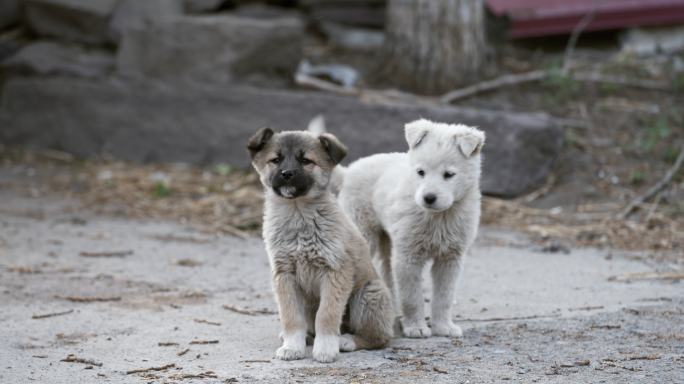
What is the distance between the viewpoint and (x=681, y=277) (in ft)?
20.8

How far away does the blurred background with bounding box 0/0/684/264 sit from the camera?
9.08 m

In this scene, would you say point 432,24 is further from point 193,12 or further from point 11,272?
point 11,272

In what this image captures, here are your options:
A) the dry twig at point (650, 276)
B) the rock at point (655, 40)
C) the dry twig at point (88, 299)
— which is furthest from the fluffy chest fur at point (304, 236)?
the rock at point (655, 40)

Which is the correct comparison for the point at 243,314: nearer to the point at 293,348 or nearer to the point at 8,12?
the point at 293,348

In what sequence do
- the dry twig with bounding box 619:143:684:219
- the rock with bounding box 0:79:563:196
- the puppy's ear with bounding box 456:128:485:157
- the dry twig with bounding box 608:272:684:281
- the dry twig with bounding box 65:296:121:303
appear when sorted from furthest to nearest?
the rock with bounding box 0:79:563:196
the dry twig with bounding box 619:143:684:219
the dry twig with bounding box 608:272:684:281
the dry twig with bounding box 65:296:121:303
the puppy's ear with bounding box 456:128:485:157

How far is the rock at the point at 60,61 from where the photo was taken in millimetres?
11469

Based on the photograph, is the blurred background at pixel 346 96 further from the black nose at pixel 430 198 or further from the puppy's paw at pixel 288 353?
the puppy's paw at pixel 288 353

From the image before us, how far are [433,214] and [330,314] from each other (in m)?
1.05

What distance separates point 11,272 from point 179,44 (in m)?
5.42

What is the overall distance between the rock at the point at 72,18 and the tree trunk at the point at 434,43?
186 inches

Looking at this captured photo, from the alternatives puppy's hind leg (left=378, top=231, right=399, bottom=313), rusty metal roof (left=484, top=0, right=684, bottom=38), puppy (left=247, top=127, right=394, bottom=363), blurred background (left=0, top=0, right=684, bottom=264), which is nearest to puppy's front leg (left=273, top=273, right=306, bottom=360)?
puppy (left=247, top=127, right=394, bottom=363)

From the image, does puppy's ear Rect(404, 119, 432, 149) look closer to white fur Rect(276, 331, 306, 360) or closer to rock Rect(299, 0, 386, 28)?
white fur Rect(276, 331, 306, 360)

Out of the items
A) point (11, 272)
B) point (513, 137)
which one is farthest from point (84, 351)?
point (513, 137)

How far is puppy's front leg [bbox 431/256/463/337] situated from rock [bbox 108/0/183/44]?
8167 millimetres
